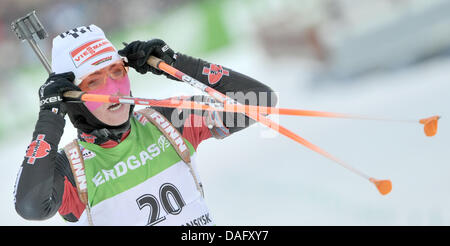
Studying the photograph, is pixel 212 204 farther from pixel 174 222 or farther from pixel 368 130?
pixel 174 222

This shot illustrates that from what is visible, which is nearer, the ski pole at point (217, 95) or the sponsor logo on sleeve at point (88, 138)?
the ski pole at point (217, 95)

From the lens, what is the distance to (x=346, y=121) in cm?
535

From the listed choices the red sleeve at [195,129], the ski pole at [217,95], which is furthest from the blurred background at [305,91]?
the ski pole at [217,95]

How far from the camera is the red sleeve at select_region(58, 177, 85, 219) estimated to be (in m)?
2.77

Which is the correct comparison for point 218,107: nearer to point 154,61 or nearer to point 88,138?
point 154,61

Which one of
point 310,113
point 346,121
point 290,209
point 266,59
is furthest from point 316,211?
point 266,59

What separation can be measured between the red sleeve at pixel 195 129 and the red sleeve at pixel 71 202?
606mm

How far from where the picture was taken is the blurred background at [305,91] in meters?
4.42

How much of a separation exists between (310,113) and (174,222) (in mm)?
901

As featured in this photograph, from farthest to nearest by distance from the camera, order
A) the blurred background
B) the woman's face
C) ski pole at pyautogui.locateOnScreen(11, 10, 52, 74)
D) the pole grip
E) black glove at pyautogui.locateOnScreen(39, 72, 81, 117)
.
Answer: the blurred background < ski pole at pyautogui.locateOnScreen(11, 10, 52, 74) < the pole grip < the woman's face < black glove at pyautogui.locateOnScreen(39, 72, 81, 117)

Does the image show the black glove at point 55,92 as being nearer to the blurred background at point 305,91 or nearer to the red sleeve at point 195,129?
the red sleeve at point 195,129

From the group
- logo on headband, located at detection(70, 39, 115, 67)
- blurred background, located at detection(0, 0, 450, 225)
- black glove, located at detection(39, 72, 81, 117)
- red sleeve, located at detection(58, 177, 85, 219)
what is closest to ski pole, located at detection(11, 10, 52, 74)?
logo on headband, located at detection(70, 39, 115, 67)

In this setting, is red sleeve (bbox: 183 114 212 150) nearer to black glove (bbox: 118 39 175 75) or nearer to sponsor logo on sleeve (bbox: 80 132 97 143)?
black glove (bbox: 118 39 175 75)

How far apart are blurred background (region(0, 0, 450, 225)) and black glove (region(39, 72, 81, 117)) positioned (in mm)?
2020
